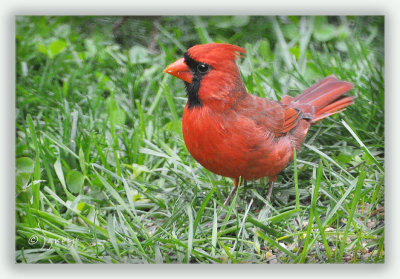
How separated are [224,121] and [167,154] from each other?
81 centimetres

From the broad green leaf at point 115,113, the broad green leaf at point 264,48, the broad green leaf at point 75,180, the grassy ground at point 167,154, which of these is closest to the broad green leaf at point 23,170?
the grassy ground at point 167,154

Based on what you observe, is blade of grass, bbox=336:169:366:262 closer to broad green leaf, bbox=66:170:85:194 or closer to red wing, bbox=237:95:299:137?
red wing, bbox=237:95:299:137

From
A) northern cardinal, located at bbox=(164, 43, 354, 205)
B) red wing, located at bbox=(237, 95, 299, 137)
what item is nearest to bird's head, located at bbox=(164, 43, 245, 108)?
northern cardinal, located at bbox=(164, 43, 354, 205)

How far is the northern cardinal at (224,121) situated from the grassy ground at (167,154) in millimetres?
174

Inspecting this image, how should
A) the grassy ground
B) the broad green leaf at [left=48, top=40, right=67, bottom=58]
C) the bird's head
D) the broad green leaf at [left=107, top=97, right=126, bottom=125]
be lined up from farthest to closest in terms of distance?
the broad green leaf at [left=107, top=97, right=126, bottom=125] < the broad green leaf at [left=48, top=40, right=67, bottom=58] < the grassy ground < the bird's head

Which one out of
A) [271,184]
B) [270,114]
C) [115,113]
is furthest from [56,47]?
[271,184]

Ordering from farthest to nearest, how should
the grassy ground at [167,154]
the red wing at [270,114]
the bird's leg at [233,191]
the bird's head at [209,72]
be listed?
the bird's leg at [233,191] → the red wing at [270,114] → the grassy ground at [167,154] → the bird's head at [209,72]

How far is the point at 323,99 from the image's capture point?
396cm

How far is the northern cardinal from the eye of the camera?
3.32 meters

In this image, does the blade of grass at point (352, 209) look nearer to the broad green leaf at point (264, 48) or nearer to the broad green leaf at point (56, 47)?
the broad green leaf at point (264, 48)

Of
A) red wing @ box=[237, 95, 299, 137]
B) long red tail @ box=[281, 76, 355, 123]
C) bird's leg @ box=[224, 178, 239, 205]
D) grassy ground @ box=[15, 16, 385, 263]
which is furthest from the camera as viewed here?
long red tail @ box=[281, 76, 355, 123]

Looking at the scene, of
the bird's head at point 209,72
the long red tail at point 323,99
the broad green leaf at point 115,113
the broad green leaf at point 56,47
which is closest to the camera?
the bird's head at point 209,72

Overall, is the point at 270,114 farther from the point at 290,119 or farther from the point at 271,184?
the point at 271,184

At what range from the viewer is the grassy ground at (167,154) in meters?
3.39
